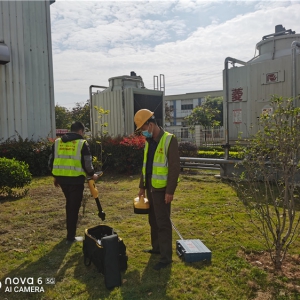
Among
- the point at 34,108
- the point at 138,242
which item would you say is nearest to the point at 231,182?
the point at 138,242

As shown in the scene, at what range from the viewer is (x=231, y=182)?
9.29m

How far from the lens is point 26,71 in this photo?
42.8 feet

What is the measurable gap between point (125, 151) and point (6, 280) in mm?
8034

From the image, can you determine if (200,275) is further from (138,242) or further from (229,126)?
(229,126)

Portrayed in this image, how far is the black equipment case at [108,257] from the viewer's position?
11.3ft

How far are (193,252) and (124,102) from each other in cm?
1154

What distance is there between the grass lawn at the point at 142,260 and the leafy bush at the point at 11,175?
1.87 feet

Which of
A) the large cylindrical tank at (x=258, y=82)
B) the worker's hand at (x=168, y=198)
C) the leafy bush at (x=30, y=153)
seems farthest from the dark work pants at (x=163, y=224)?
the leafy bush at (x=30, y=153)

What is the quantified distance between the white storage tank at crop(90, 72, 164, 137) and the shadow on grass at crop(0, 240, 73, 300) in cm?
1018

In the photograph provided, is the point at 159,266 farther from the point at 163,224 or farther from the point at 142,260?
the point at 163,224

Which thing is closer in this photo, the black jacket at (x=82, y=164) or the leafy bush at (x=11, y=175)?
the black jacket at (x=82, y=164)

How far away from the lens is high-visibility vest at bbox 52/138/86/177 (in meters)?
4.65

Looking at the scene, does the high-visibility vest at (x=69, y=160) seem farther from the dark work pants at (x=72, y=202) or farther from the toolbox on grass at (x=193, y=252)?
the toolbox on grass at (x=193, y=252)

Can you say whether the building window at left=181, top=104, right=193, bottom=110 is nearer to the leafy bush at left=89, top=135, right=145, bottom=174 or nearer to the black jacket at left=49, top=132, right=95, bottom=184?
the leafy bush at left=89, top=135, right=145, bottom=174
